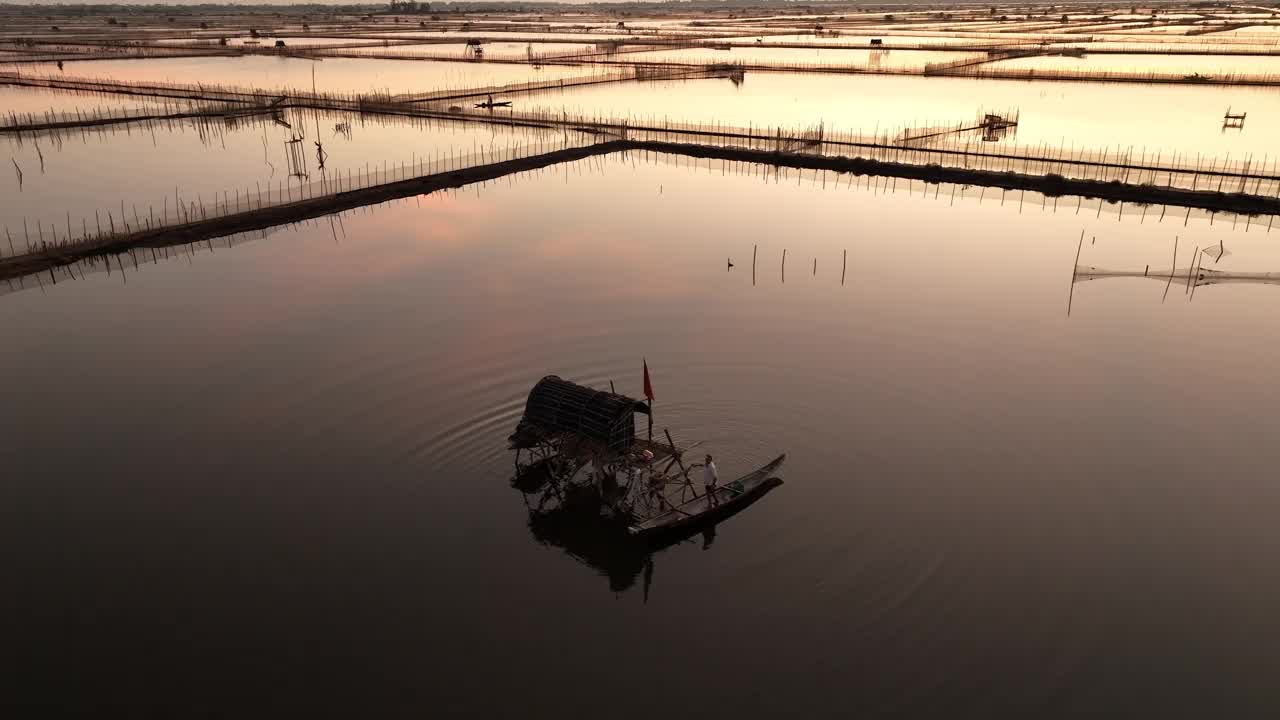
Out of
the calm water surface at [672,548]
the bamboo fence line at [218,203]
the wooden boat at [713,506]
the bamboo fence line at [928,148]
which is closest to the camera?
the calm water surface at [672,548]

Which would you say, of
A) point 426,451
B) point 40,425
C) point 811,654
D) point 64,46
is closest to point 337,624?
point 426,451

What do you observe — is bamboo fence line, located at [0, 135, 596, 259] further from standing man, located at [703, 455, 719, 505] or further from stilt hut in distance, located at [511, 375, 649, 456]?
standing man, located at [703, 455, 719, 505]

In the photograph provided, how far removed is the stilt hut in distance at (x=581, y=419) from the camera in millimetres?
13688

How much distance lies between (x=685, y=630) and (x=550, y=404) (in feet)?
15.0

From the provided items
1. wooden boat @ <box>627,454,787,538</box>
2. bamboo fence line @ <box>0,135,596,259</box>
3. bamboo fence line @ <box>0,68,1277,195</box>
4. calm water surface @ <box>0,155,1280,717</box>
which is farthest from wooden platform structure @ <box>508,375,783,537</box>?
bamboo fence line @ <box>0,68,1277,195</box>

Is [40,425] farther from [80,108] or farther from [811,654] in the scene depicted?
[80,108]

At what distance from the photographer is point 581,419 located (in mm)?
13797

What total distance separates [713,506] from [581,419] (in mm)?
2728

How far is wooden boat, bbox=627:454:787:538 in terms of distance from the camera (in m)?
13.6

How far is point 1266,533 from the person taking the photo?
44.4 ft

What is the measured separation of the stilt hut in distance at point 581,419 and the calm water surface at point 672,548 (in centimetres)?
161

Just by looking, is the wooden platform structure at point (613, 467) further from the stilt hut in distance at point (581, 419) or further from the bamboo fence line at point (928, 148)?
the bamboo fence line at point (928, 148)

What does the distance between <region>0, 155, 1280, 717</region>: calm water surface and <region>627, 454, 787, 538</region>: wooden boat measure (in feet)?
1.21

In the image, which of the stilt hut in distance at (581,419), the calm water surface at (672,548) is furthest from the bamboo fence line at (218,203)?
the stilt hut in distance at (581,419)
